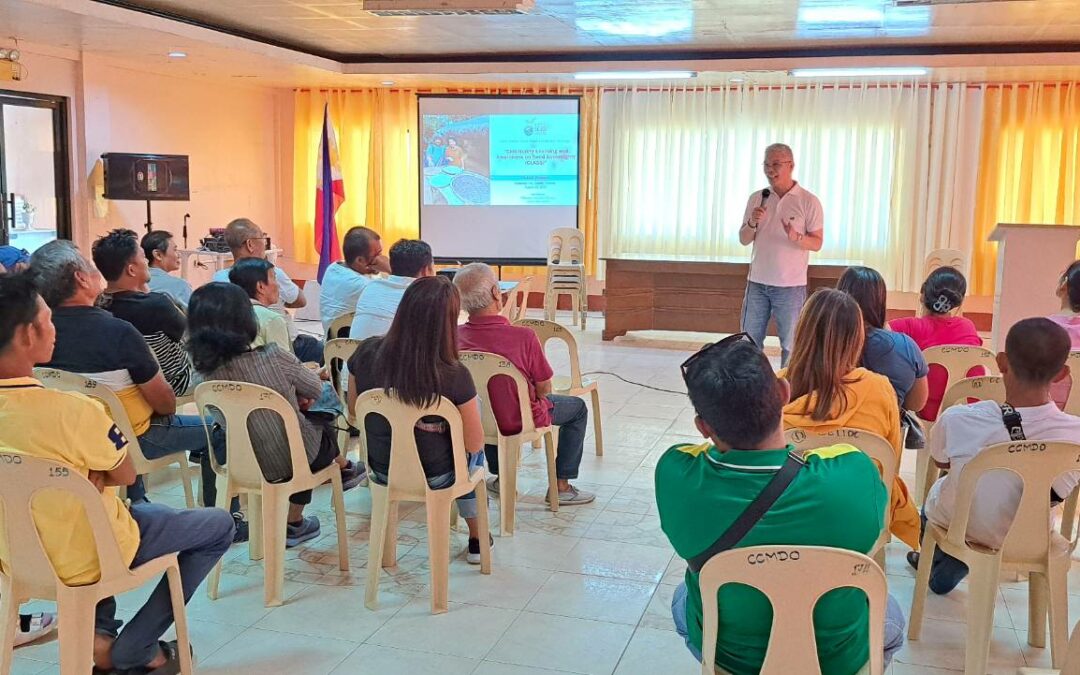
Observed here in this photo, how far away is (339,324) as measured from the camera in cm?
514

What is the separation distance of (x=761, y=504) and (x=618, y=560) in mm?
1905

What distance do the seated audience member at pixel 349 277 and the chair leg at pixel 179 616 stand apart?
269 centimetres

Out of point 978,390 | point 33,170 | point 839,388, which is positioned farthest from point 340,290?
point 33,170

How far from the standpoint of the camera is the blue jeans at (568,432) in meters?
4.35

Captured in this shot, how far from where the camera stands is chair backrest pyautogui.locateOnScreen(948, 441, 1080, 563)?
2.53m

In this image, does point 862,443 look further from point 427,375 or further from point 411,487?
point 411,487

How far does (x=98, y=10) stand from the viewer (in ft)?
21.2

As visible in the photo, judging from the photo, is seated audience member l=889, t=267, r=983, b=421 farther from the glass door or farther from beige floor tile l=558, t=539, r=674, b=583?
the glass door

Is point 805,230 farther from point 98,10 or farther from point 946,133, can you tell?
point 98,10

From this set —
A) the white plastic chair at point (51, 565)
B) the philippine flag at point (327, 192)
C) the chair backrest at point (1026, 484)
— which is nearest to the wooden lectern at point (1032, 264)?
the chair backrest at point (1026, 484)

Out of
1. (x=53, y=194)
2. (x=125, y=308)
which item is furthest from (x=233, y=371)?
(x=53, y=194)

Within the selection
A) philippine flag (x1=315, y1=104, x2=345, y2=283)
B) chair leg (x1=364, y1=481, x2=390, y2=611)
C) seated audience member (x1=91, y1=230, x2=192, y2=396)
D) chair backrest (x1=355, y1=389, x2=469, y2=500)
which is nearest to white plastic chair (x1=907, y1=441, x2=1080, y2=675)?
chair backrest (x1=355, y1=389, x2=469, y2=500)

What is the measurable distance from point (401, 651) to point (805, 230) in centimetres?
424

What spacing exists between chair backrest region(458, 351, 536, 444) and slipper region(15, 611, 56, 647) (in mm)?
1605
